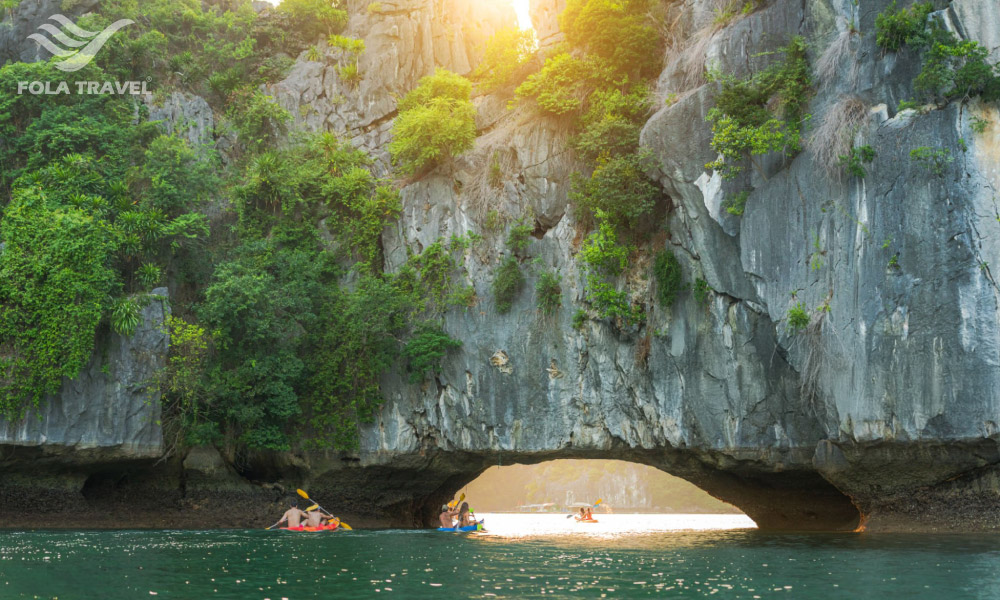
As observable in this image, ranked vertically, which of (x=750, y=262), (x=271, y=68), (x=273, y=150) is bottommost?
(x=750, y=262)

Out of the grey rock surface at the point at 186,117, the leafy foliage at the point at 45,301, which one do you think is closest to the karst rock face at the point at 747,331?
the leafy foliage at the point at 45,301

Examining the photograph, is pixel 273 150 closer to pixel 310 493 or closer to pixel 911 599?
pixel 310 493

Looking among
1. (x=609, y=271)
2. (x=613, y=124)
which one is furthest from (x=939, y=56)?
(x=609, y=271)

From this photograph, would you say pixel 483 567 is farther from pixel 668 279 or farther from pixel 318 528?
pixel 668 279

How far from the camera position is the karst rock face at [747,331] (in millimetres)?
15195

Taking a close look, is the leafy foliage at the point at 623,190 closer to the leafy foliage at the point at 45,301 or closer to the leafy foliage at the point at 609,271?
the leafy foliage at the point at 609,271

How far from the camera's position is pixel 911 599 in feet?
29.3

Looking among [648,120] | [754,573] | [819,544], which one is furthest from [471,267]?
[754,573]

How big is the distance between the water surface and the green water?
21mm

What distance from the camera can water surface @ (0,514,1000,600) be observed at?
9719mm

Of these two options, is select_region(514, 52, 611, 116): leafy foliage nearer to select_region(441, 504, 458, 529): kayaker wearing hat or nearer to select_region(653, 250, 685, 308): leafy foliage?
select_region(653, 250, 685, 308): leafy foliage

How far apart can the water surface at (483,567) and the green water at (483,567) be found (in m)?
0.02

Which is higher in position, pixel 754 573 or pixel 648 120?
pixel 648 120

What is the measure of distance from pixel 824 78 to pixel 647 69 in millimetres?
5909
